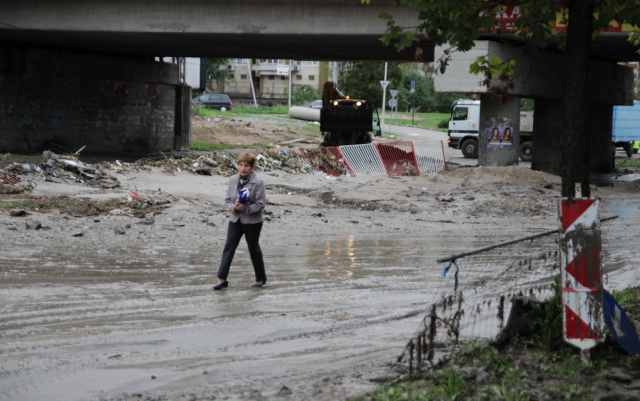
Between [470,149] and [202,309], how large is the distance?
35.2 metres

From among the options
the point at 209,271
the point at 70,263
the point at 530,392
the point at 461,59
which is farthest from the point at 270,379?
the point at 461,59

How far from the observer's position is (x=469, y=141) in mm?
42406

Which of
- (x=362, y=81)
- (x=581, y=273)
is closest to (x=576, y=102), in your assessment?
(x=581, y=273)

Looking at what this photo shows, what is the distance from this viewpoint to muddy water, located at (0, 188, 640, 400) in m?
6.10

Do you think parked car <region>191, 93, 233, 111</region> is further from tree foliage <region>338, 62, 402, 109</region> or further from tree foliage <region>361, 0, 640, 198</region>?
tree foliage <region>361, 0, 640, 198</region>

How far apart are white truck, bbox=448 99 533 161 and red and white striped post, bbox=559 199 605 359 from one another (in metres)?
36.2

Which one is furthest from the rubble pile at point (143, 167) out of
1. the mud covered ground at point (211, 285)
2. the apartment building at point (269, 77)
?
the apartment building at point (269, 77)

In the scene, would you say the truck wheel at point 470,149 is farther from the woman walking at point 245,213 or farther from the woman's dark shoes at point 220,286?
the woman's dark shoes at point 220,286

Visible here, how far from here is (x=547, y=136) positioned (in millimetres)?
33781

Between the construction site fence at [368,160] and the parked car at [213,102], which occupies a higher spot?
the parked car at [213,102]

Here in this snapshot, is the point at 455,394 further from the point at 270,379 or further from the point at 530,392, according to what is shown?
the point at 270,379

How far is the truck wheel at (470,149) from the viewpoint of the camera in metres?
42.2

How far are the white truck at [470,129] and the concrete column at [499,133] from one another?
41.2ft

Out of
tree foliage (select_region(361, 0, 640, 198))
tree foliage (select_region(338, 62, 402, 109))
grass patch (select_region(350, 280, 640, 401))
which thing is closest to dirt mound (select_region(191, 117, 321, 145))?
tree foliage (select_region(338, 62, 402, 109))
